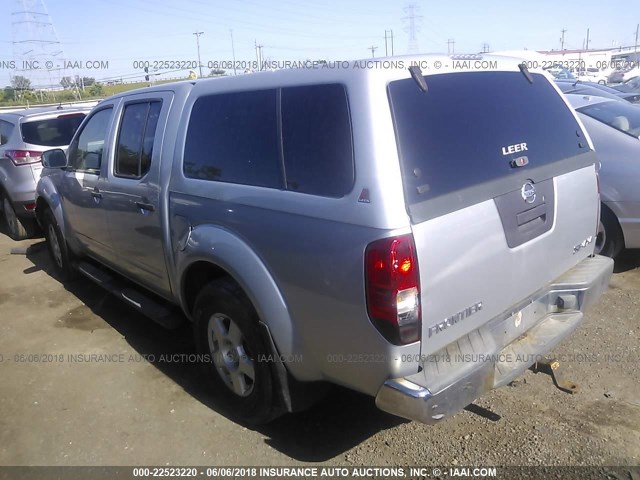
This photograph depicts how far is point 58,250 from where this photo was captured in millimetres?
5793

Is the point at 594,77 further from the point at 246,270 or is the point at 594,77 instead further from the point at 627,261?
the point at 246,270

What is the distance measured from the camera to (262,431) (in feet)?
10.4

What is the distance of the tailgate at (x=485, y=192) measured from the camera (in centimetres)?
229

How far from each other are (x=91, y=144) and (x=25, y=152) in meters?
3.13

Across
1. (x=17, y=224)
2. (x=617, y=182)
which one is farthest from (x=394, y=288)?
(x=17, y=224)

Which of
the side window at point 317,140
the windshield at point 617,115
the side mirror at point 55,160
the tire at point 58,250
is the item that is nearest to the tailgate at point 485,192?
the side window at point 317,140

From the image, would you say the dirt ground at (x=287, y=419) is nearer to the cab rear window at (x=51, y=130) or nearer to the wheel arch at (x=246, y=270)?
the wheel arch at (x=246, y=270)

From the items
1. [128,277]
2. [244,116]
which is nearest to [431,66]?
[244,116]

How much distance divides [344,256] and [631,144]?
371cm

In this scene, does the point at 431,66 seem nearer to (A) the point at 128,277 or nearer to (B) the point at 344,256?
(B) the point at 344,256

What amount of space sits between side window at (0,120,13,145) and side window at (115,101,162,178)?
4462mm

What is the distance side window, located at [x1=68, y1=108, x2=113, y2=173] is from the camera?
4422 mm

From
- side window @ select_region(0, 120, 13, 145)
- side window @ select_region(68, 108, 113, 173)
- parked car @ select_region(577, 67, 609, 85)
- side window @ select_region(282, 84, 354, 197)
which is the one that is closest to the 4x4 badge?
side window @ select_region(282, 84, 354, 197)

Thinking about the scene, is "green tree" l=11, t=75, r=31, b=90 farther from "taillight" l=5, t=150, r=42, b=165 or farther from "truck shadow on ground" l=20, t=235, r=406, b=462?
"truck shadow on ground" l=20, t=235, r=406, b=462
